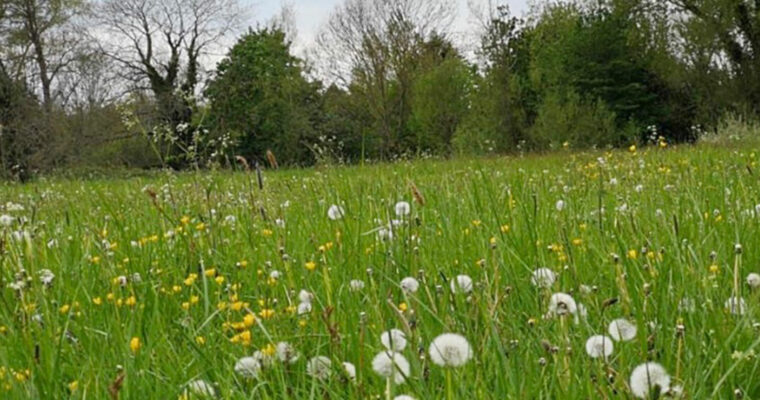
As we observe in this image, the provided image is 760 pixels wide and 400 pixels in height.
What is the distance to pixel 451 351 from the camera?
2.77 feet

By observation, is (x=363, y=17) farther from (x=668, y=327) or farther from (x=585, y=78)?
(x=668, y=327)

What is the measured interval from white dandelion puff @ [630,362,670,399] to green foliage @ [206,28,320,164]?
81.3 feet

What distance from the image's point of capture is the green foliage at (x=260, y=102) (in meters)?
25.7

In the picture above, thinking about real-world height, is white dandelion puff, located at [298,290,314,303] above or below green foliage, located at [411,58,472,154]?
below

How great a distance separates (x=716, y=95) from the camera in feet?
85.7

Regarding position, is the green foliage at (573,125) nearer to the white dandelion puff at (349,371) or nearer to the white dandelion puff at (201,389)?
the white dandelion puff at (349,371)

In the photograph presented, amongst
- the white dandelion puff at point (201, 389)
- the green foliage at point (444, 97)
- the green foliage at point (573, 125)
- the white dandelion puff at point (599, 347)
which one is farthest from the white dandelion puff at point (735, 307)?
the green foliage at point (444, 97)

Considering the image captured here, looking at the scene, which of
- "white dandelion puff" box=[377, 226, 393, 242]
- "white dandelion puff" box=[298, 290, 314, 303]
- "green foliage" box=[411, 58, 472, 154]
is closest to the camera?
"white dandelion puff" box=[298, 290, 314, 303]

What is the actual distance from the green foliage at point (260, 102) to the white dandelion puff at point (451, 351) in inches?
972

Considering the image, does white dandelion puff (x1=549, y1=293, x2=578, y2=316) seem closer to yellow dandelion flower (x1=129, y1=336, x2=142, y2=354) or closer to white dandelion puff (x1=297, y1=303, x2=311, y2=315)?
white dandelion puff (x1=297, y1=303, x2=311, y2=315)

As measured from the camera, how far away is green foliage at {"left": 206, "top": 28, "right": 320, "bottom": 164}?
1013 inches

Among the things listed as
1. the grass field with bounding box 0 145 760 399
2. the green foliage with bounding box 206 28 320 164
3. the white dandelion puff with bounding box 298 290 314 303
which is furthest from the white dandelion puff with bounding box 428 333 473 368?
the green foliage with bounding box 206 28 320 164

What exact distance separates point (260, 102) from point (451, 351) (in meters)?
26.0

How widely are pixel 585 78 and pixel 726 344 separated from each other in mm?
26103
